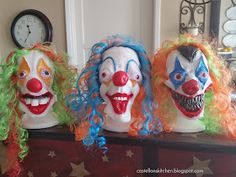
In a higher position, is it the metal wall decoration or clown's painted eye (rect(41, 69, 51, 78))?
the metal wall decoration

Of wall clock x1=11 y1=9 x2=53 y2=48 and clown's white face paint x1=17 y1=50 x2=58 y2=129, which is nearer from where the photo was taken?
clown's white face paint x1=17 y1=50 x2=58 y2=129

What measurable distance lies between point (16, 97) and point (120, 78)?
0.26 m

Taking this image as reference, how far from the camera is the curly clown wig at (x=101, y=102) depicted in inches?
24.9

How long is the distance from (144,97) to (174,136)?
0.11 metres

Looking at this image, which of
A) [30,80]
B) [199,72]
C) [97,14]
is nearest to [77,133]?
[30,80]

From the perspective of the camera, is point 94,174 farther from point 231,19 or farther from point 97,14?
point 231,19

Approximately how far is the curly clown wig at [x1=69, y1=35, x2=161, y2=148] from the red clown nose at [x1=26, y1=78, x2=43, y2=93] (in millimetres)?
102

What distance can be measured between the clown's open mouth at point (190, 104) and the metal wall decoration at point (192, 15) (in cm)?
132

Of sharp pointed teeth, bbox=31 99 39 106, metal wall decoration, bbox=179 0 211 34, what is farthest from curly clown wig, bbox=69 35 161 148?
metal wall decoration, bbox=179 0 211 34

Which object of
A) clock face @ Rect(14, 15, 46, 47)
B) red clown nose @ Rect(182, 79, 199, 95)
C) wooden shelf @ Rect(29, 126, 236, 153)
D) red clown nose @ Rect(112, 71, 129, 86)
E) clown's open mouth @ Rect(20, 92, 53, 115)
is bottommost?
wooden shelf @ Rect(29, 126, 236, 153)

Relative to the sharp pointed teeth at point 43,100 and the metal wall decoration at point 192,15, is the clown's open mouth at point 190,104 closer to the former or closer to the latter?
the sharp pointed teeth at point 43,100

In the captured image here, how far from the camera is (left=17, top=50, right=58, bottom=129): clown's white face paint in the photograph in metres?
0.64

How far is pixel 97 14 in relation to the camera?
193 cm

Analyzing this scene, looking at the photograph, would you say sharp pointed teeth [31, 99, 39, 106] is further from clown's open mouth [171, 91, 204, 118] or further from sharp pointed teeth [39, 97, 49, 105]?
clown's open mouth [171, 91, 204, 118]
